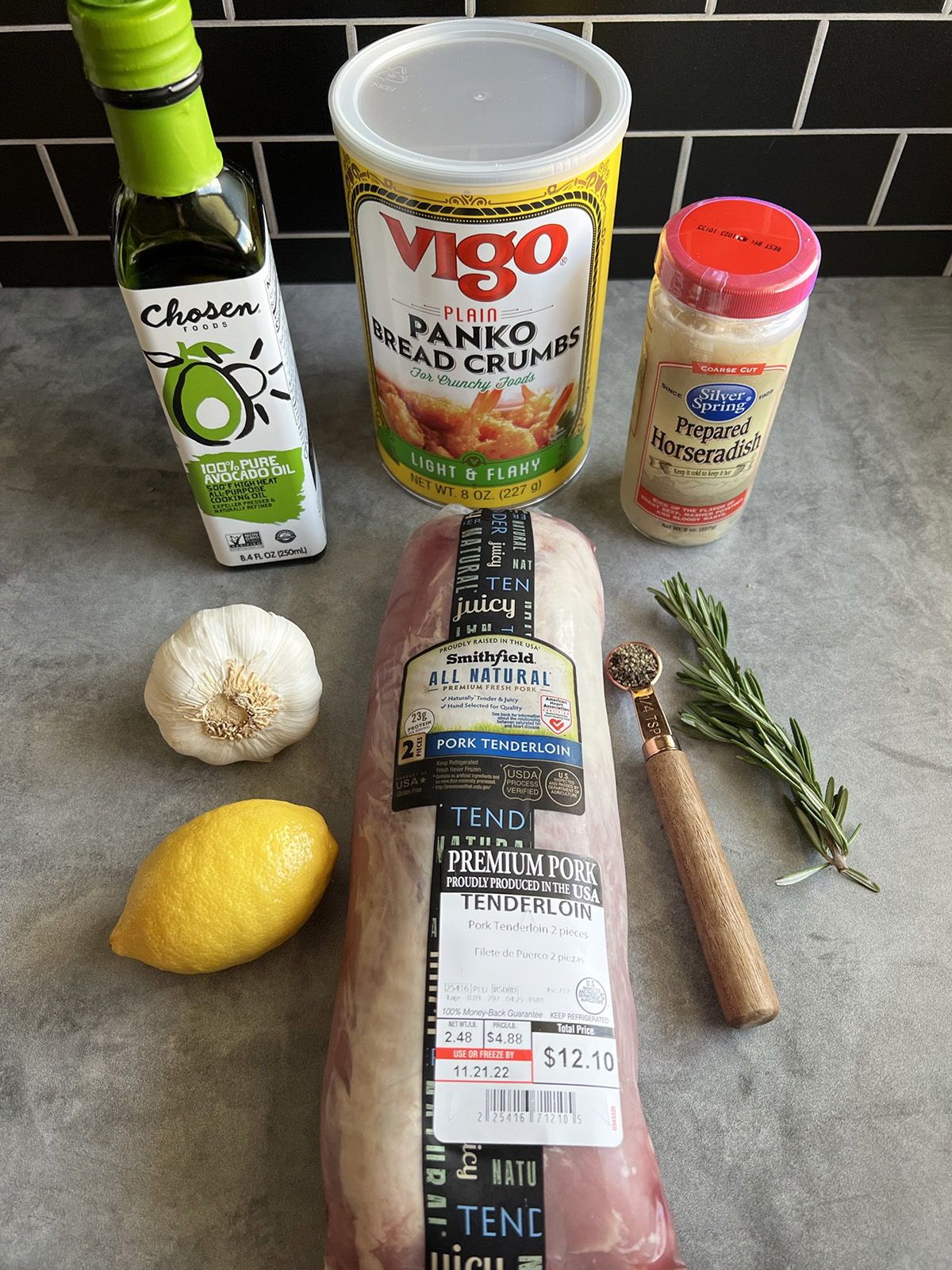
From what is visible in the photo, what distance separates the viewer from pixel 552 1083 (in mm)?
559

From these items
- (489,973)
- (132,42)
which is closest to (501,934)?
(489,973)

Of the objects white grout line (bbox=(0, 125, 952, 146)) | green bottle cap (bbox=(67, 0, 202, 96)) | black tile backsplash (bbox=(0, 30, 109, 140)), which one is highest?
A: green bottle cap (bbox=(67, 0, 202, 96))

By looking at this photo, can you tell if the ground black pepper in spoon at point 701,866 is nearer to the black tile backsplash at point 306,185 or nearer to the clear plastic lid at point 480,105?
the clear plastic lid at point 480,105

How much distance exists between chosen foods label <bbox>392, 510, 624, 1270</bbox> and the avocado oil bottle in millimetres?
230

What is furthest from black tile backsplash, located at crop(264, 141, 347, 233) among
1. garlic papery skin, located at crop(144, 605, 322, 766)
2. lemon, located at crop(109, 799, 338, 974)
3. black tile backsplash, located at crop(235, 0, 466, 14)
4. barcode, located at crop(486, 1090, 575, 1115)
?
barcode, located at crop(486, 1090, 575, 1115)

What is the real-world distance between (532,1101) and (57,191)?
1068 mm

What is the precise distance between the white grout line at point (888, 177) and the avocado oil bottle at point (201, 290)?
726 millimetres

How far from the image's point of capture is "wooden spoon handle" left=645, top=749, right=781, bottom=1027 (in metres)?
0.66

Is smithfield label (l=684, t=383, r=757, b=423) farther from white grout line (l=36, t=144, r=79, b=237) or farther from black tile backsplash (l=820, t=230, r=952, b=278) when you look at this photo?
white grout line (l=36, t=144, r=79, b=237)

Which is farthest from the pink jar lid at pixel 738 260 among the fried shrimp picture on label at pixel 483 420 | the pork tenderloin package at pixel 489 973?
the pork tenderloin package at pixel 489 973

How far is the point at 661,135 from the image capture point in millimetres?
1029

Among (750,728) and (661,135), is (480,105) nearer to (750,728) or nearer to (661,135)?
(661,135)

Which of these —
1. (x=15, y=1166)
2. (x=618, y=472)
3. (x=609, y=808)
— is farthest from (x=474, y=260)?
(x=15, y=1166)

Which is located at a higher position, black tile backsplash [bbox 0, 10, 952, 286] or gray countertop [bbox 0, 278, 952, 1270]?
black tile backsplash [bbox 0, 10, 952, 286]
